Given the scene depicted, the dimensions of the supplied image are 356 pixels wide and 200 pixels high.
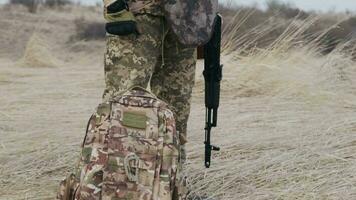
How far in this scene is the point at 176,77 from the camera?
94.0 inches

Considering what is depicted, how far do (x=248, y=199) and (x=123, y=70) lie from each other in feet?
3.07

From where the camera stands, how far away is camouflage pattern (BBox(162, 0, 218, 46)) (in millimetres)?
2172

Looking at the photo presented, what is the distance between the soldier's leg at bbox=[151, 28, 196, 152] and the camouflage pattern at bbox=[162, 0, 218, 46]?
0.31 feet

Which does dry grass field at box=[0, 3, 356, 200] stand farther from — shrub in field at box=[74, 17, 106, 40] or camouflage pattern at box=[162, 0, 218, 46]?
shrub in field at box=[74, 17, 106, 40]

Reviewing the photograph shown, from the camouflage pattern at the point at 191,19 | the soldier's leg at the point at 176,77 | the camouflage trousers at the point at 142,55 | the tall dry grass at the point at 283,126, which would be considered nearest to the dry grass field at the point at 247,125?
the tall dry grass at the point at 283,126

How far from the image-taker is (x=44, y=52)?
287 inches

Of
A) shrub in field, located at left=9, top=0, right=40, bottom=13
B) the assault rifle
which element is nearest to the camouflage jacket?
the assault rifle

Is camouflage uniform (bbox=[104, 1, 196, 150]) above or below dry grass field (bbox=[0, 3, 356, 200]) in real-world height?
above

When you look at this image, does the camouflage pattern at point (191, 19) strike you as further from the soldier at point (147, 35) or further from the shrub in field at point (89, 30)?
the shrub in field at point (89, 30)

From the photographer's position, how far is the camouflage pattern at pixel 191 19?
2.17 m

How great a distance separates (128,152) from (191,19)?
0.49m

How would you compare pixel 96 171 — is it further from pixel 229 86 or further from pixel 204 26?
pixel 229 86

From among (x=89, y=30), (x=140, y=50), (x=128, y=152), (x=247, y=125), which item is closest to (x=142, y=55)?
(x=140, y=50)

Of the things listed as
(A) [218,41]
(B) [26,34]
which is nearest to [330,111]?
(A) [218,41]
